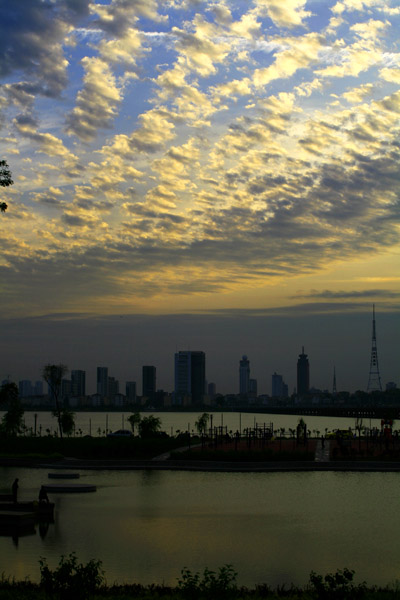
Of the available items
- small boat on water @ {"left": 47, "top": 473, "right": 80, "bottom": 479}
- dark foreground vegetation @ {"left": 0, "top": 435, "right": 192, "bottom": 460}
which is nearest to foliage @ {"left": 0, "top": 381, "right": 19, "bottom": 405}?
dark foreground vegetation @ {"left": 0, "top": 435, "right": 192, "bottom": 460}

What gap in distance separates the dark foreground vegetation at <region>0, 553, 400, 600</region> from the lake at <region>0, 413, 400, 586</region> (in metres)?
2.10

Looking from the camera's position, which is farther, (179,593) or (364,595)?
(179,593)

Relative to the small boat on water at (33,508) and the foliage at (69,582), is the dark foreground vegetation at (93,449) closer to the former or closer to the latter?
the small boat on water at (33,508)

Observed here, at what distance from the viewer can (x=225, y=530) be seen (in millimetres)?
27219

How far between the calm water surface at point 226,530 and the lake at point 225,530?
4cm

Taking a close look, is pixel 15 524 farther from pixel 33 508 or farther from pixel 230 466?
pixel 230 466

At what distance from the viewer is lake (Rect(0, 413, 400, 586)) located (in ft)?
67.9

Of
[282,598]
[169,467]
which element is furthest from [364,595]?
[169,467]

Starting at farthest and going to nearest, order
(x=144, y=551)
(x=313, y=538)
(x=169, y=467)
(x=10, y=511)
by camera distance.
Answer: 1. (x=169, y=467)
2. (x=10, y=511)
3. (x=313, y=538)
4. (x=144, y=551)

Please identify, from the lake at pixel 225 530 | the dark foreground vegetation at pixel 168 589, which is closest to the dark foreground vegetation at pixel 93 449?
the lake at pixel 225 530

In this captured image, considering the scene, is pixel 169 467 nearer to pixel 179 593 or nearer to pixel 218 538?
pixel 218 538

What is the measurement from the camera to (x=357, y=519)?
3005 cm

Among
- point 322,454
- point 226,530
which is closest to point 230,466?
point 322,454

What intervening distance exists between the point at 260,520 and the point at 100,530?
7.01m
